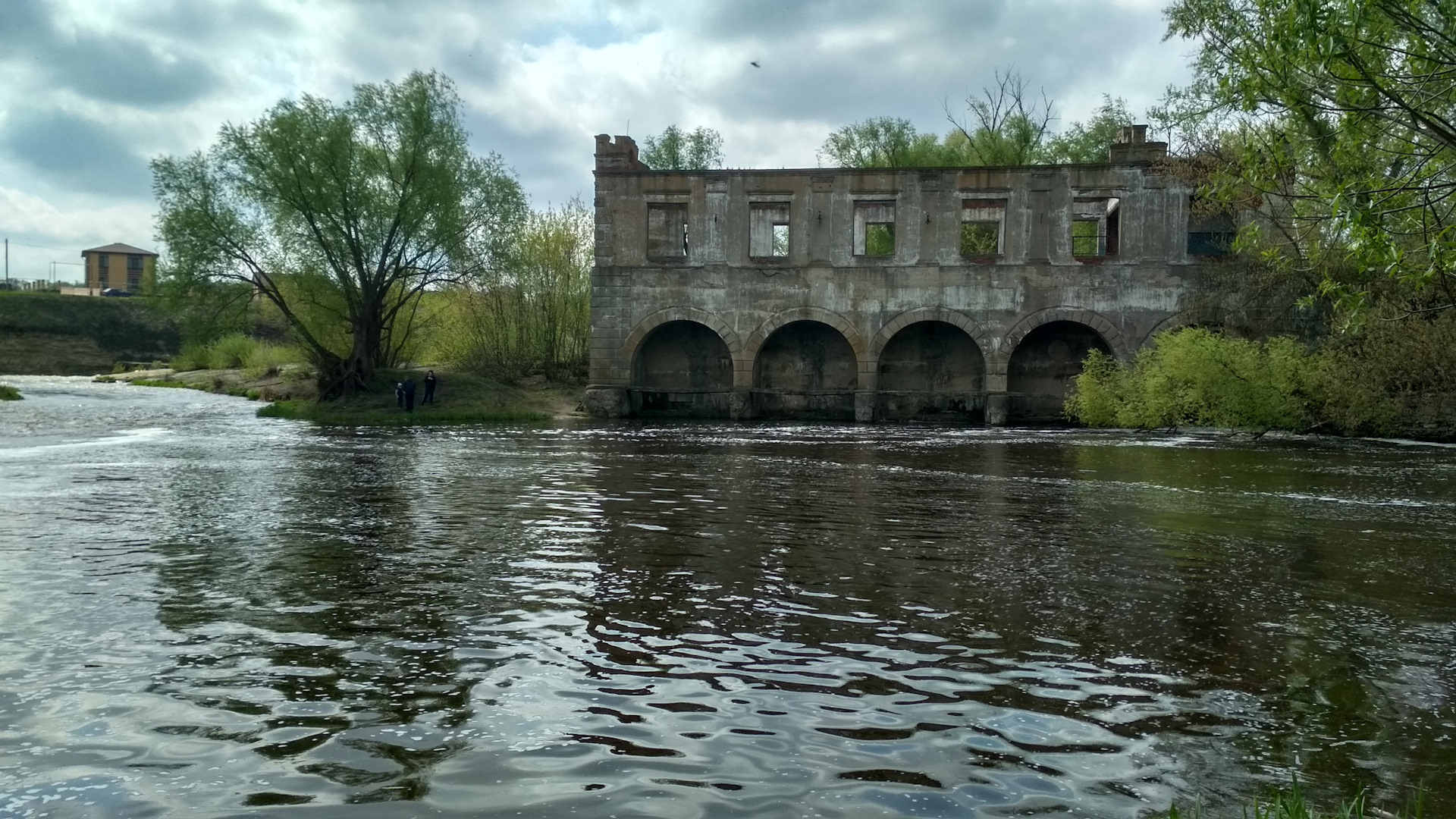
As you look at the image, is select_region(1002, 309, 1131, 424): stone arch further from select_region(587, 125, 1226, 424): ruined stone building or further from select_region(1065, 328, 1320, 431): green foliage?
select_region(1065, 328, 1320, 431): green foliage

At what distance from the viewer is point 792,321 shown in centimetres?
3216

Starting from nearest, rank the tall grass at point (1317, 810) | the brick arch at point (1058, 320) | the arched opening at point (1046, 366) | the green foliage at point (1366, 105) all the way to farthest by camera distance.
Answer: the tall grass at point (1317, 810), the green foliage at point (1366, 105), the brick arch at point (1058, 320), the arched opening at point (1046, 366)

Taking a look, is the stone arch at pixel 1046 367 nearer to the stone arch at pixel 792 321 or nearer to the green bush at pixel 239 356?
the stone arch at pixel 792 321

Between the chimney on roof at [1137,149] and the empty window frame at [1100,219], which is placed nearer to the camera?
the chimney on roof at [1137,149]

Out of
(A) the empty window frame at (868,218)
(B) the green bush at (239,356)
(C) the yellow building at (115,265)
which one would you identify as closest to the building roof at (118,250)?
(C) the yellow building at (115,265)

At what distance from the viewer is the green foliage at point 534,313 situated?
3925cm

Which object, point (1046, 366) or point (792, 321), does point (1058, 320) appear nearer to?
point (1046, 366)

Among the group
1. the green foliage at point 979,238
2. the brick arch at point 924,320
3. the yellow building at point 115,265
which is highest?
the yellow building at point 115,265

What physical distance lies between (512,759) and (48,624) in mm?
3429

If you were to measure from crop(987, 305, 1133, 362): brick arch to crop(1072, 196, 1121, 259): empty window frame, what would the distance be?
1615 mm

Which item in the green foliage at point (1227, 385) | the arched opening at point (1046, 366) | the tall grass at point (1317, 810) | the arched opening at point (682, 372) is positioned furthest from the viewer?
the arched opening at point (682, 372)

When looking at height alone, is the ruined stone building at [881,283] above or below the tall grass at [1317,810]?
above

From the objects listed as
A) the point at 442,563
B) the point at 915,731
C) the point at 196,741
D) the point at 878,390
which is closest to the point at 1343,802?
the point at 915,731

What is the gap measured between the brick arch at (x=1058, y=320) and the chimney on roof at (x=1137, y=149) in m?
4.34
